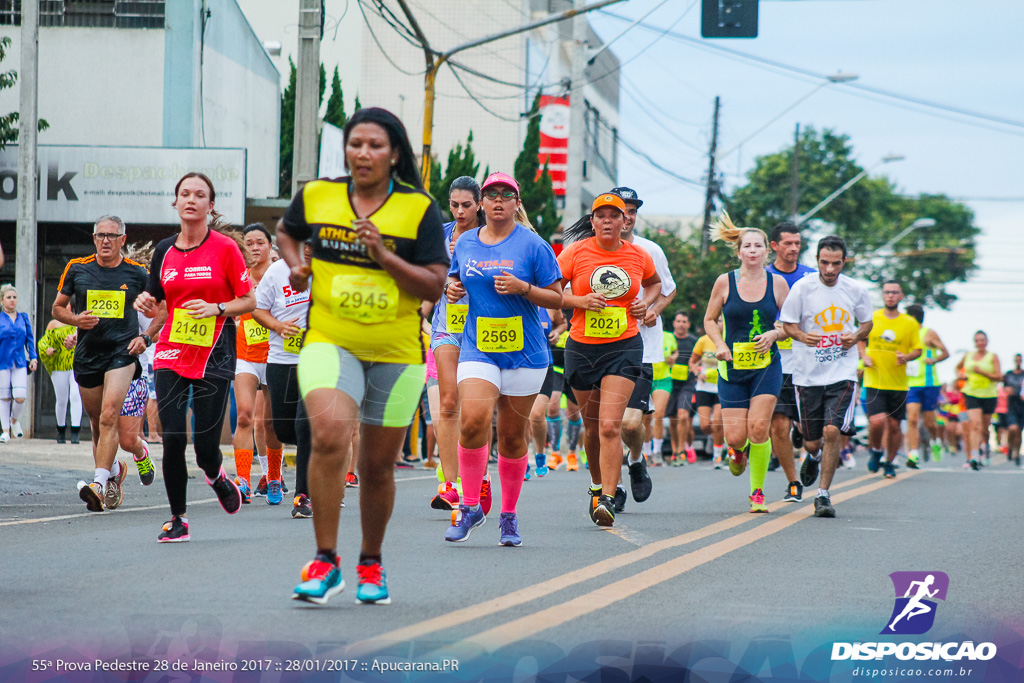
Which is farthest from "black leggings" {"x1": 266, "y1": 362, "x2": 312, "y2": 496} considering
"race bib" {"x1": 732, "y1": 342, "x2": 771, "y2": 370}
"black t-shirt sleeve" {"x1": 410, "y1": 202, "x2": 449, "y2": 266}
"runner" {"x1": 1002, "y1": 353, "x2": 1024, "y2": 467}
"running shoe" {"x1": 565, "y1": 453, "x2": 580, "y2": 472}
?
"runner" {"x1": 1002, "y1": 353, "x2": 1024, "y2": 467}

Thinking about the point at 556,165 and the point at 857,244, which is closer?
the point at 857,244

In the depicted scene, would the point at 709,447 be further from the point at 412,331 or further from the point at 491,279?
the point at 412,331

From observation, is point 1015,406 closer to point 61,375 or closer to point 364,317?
point 61,375

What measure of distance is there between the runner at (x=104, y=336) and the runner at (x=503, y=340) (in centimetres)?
285

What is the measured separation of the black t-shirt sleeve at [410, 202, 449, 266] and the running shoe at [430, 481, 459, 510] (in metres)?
4.47

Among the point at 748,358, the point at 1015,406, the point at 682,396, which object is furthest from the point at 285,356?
the point at 1015,406

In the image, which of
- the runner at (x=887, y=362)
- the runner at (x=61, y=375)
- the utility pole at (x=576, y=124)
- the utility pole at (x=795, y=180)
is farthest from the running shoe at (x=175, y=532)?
the utility pole at (x=795, y=180)

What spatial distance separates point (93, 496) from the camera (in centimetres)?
960

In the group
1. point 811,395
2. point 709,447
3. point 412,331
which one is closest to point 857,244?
point 709,447

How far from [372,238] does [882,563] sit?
367cm

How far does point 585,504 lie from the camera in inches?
438

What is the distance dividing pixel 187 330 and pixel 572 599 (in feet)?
10.2

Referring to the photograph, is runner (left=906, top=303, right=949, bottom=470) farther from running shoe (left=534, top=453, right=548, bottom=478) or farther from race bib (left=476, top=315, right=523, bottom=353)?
race bib (left=476, top=315, right=523, bottom=353)

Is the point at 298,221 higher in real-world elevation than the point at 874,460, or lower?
higher
